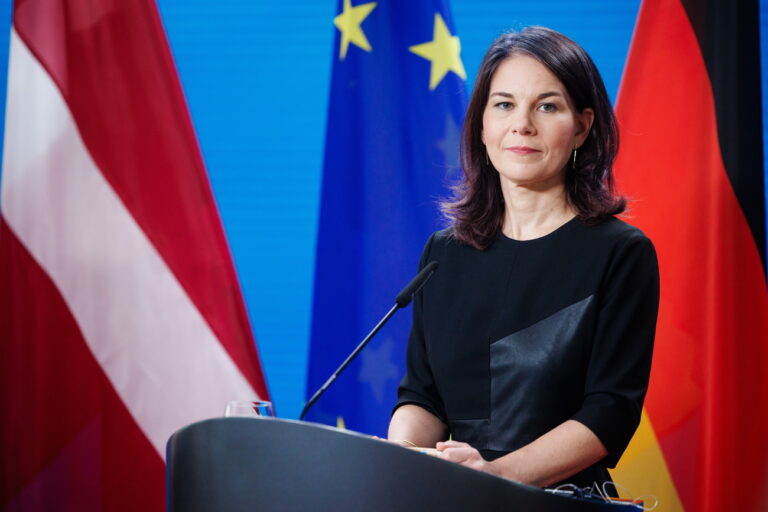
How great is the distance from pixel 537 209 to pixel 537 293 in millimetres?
Answer: 179

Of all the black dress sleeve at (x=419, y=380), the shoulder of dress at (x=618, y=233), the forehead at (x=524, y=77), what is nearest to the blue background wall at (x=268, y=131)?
the black dress sleeve at (x=419, y=380)

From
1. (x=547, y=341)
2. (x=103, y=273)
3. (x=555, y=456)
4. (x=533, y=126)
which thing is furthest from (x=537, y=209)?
(x=103, y=273)

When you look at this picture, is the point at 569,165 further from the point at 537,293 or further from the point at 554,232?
the point at 537,293

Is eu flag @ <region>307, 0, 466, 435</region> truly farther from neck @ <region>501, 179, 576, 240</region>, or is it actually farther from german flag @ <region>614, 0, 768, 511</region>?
neck @ <region>501, 179, 576, 240</region>

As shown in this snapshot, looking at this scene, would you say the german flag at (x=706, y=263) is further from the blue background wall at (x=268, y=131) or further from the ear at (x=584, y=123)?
the blue background wall at (x=268, y=131)

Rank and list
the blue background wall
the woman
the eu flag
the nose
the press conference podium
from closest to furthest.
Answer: the press conference podium
the woman
the nose
the eu flag
the blue background wall

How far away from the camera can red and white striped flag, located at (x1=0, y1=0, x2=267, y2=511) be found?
2.37 meters

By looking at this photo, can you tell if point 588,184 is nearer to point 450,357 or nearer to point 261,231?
point 450,357

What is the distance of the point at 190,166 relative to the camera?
2475 millimetres

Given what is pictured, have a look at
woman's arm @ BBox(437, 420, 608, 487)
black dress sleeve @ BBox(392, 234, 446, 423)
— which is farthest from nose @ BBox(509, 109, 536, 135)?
woman's arm @ BBox(437, 420, 608, 487)

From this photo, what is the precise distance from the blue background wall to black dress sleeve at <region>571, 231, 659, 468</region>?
1729 mm

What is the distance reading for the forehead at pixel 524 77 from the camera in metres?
1.66

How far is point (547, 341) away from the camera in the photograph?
158 cm

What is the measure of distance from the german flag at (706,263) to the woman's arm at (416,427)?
82 cm
